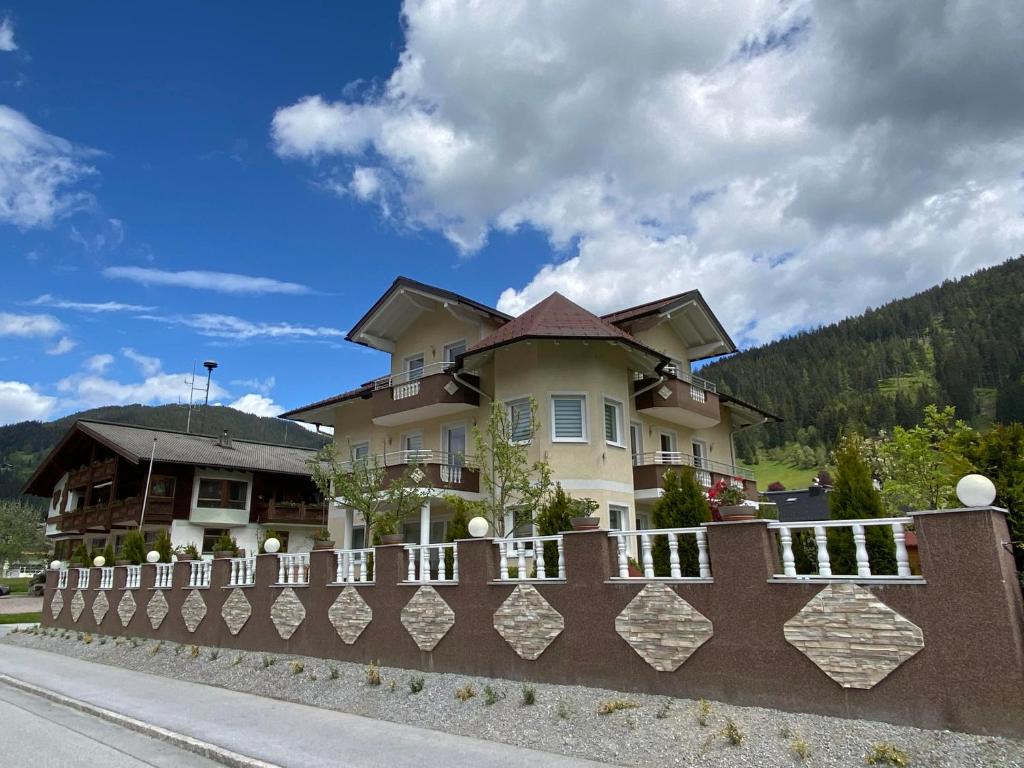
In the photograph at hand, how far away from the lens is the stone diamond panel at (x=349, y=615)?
11.7 m

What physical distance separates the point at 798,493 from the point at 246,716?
40.8m

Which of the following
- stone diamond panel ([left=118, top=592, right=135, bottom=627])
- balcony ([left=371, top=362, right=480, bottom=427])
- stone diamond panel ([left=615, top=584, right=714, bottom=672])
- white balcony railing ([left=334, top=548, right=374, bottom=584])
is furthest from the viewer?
balcony ([left=371, top=362, right=480, bottom=427])

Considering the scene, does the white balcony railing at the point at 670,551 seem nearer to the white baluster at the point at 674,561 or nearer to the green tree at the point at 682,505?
the white baluster at the point at 674,561

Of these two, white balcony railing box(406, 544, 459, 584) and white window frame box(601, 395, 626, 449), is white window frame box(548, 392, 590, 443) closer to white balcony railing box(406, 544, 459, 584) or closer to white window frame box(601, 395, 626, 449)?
white window frame box(601, 395, 626, 449)

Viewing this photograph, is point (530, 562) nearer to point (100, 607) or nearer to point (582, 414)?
point (582, 414)

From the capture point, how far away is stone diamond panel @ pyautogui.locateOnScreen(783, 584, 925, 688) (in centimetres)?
641

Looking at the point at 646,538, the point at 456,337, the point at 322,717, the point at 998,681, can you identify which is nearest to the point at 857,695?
the point at 998,681

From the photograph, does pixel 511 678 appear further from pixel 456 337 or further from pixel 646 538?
pixel 456 337

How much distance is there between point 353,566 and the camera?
1238 cm

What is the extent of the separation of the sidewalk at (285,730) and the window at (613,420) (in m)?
10.9

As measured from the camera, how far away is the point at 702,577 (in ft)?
25.9

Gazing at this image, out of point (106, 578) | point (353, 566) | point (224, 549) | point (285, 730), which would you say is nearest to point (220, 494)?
point (106, 578)

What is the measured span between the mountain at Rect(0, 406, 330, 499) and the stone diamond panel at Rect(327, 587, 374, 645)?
11652 centimetres

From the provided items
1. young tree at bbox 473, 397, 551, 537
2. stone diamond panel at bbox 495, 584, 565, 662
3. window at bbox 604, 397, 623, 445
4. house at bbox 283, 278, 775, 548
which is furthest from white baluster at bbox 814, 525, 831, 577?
window at bbox 604, 397, 623, 445
